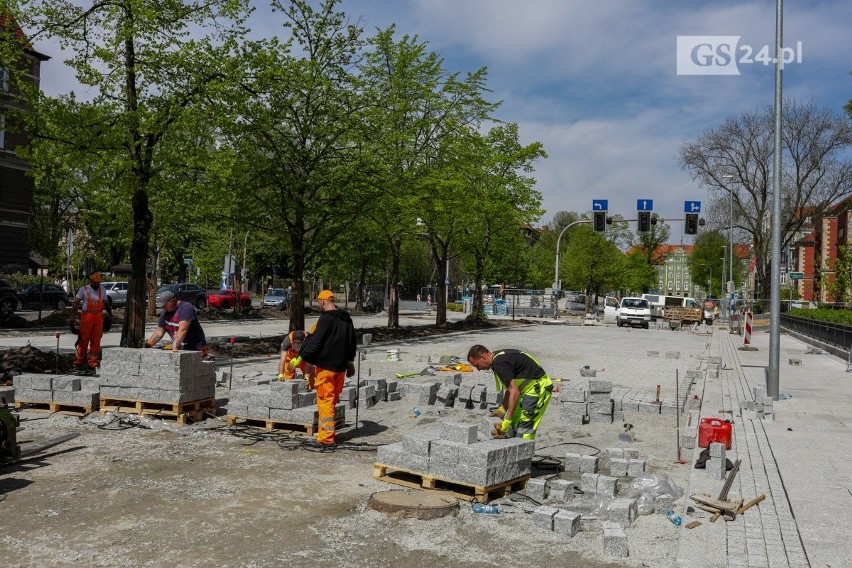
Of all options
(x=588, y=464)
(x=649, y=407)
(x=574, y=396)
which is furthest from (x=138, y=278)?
(x=588, y=464)

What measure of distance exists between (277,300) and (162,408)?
36054 millimetres

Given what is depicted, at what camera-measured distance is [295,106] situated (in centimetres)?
2153

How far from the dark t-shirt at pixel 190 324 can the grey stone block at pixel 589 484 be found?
6.98 meters

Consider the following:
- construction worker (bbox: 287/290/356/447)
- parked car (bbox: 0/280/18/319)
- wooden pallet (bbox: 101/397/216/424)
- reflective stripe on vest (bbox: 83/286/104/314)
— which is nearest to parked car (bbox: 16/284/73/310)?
parked car (bbox: 0/280/18/319)

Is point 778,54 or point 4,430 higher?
point 778,54

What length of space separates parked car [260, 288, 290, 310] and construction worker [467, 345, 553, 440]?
120 ft

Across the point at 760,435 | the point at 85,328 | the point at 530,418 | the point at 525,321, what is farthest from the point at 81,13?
the point at 525,321

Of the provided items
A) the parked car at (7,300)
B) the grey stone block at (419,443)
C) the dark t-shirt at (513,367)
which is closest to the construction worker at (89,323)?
the grey stone block at (419,443)

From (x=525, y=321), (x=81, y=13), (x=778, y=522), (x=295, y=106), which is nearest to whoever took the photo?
(x=778, y=522)

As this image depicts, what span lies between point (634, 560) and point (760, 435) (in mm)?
5880

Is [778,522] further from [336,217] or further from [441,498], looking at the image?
[336,217]

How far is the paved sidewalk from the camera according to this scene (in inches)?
222

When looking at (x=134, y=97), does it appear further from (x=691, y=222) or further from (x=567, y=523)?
(x=691, y=222)

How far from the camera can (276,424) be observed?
10109 millimetres
